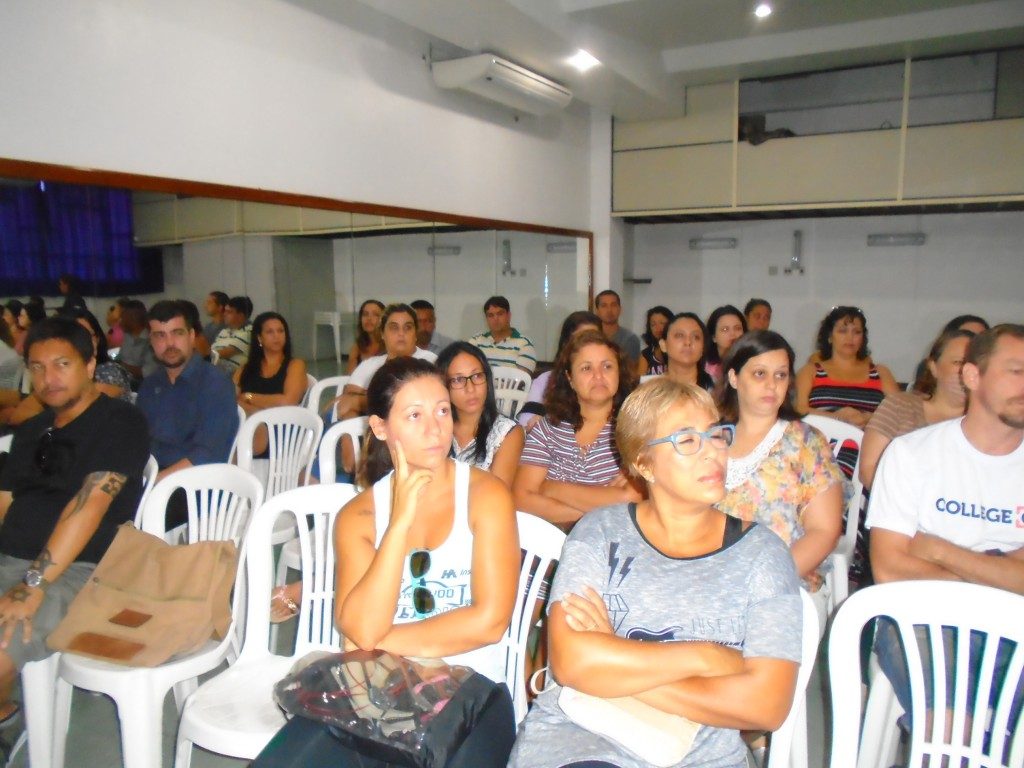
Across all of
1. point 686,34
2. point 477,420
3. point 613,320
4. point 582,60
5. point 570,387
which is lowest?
point 477,420

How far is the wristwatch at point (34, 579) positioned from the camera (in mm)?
1884

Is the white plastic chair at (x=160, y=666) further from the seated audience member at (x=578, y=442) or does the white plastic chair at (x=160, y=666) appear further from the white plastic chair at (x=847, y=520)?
the white plastic chair at (x=847, y=520)

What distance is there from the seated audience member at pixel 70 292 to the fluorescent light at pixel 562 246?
395 cm

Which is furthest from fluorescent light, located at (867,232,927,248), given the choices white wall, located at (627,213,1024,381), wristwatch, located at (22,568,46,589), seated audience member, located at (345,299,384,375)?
wristwatch, located at (22,568,46,589)

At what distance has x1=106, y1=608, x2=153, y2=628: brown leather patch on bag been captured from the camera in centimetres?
177

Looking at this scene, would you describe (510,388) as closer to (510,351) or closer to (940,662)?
(510,351)

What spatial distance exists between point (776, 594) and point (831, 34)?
5145mm

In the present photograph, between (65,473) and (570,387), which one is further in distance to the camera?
(570,387)

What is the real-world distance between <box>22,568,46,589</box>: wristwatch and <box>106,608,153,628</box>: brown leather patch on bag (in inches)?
11.7

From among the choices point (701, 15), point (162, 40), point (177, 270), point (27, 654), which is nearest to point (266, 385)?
point (177, 270)

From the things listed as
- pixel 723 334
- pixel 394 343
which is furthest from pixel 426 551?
pixel 723 334

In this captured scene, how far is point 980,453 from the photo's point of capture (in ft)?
5.63

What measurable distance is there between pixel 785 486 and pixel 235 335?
9.80 ft

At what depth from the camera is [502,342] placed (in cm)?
518
